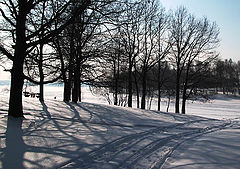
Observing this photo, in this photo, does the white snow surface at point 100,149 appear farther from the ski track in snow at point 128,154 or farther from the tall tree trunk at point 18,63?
the tall tree trunk at point 18,63

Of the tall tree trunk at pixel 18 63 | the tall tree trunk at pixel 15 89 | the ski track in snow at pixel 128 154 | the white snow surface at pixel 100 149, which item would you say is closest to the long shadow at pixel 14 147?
the white snow surface at pixel 100 149

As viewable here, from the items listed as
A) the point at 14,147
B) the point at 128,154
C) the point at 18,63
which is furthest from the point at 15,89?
the point at 128,154

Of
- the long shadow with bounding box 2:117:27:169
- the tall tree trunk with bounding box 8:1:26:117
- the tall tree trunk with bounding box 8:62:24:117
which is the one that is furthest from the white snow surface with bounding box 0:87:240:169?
the tall tree trunk with bounding box 8:1:26:117

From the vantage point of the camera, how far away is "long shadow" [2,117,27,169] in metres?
4.40

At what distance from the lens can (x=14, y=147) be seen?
17.4 ft

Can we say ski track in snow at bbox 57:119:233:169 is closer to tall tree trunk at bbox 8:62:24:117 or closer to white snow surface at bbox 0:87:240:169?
white snow surface at bbox 0:87:240:169

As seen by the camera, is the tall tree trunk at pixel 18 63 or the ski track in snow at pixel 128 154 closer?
the ski track in snow at pixel 128 154

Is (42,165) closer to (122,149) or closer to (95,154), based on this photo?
(95,154)

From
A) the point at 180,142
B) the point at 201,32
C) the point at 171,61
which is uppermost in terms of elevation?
the point at 201,32

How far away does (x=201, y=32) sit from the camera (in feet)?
81.3

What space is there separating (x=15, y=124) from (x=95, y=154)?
3.81 meters

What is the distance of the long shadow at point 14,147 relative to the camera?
4.40 metres

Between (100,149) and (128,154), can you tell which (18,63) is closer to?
(100,149)

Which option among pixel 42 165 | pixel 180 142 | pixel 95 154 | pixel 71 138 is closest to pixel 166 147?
pixel 180 142
